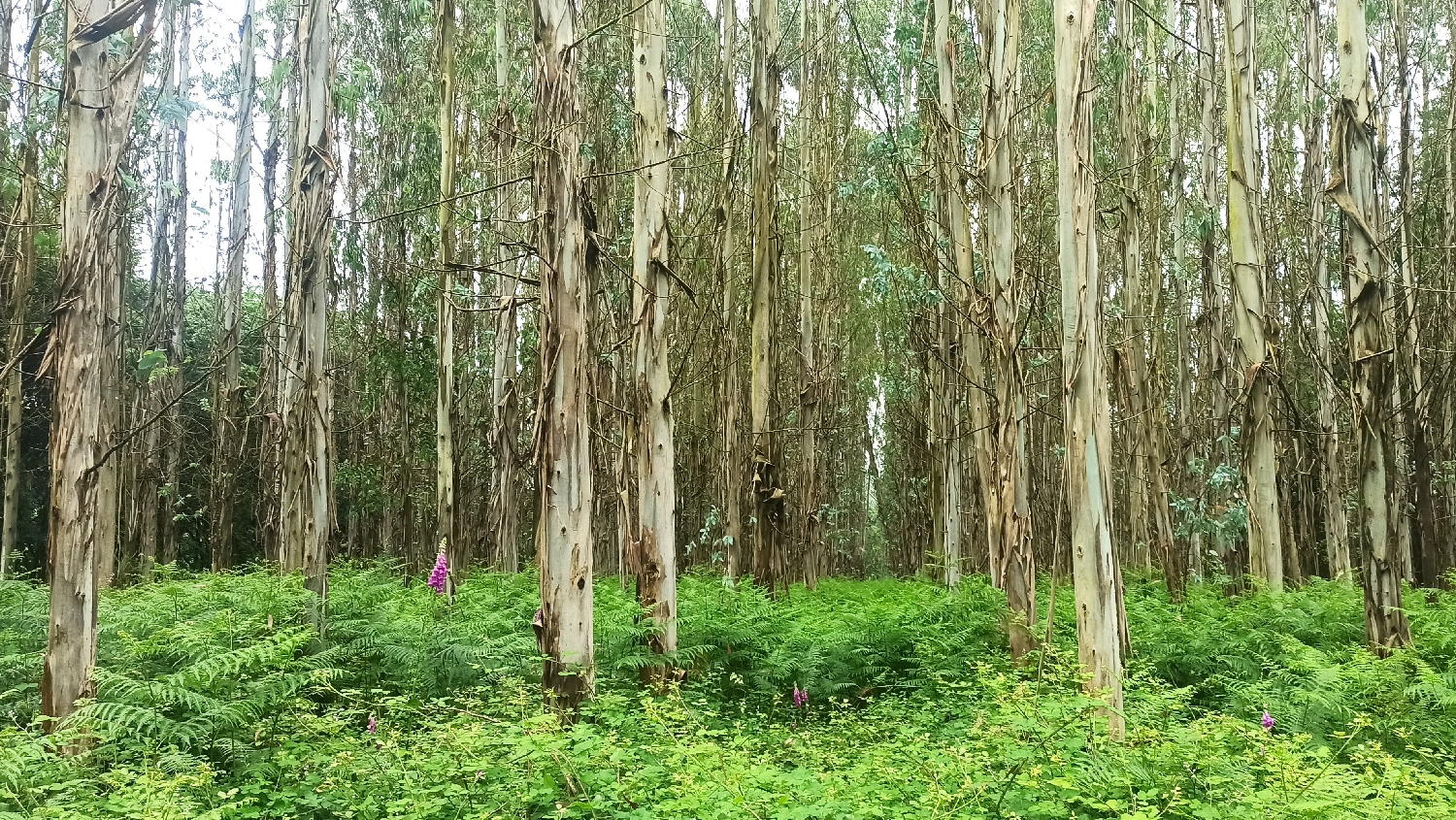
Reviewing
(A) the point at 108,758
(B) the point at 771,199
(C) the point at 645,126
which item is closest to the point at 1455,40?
(B) the point at 771,199

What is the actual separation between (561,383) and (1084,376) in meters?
2.91

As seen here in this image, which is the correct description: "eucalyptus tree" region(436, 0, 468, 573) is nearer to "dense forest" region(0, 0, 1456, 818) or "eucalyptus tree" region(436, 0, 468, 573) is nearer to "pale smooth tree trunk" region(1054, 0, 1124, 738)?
"dense forest" region(0, 0, 1456, 818)

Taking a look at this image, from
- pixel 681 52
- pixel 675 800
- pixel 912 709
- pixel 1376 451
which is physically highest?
pixel 681 52

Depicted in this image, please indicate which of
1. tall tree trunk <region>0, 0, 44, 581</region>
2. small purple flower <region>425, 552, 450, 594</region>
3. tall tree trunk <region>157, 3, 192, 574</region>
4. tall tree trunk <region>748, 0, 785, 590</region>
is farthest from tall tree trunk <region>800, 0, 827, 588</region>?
tall tree trunk <region>157, 3, 192, 574</region>

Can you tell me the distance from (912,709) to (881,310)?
16.1m

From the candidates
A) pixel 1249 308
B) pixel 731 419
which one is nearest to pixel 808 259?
pixel 731 419

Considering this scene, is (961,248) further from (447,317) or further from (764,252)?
(447,317)

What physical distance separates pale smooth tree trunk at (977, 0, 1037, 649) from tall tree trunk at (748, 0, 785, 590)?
298 cm

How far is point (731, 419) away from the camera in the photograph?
1035 cm

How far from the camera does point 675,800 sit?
3648 millimetres

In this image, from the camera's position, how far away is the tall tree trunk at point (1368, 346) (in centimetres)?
590

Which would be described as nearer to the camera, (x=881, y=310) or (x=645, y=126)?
(x=645, y=126)

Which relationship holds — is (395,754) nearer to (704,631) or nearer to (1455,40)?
(704,631)

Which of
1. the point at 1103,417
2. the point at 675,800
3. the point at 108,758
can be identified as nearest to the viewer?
the point at 675,800
